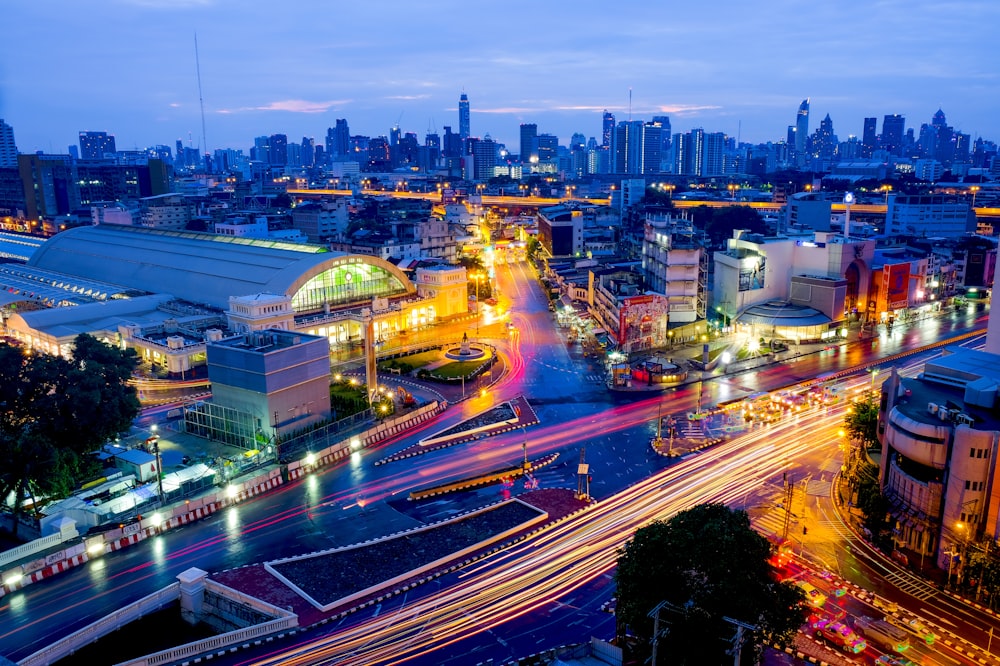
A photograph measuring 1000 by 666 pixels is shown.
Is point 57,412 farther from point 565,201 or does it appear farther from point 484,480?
point 565,201

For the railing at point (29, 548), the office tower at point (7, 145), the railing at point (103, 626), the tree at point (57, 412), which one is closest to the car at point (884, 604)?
the railing at point (103, 626)

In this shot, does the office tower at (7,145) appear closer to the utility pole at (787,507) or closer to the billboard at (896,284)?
the billboard at (896,284)

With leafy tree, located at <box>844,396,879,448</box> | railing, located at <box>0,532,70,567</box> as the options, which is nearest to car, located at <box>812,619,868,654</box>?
leafy tree, located at <box>844,396,879,448</box>

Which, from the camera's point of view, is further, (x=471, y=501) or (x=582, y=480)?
(x=582, y=480)

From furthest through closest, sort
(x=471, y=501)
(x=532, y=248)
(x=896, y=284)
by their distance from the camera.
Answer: (x=532, y=248)
(x=896, y=284)
(x=471, y=501)

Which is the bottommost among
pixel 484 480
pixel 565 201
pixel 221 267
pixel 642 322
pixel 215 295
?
pixel 484 480

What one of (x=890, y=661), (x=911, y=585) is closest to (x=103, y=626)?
(x=890, y=661)

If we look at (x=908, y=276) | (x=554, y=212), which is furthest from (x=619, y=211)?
(x=908, y=276)

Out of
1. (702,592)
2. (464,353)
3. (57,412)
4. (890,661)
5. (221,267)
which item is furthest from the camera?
(221,267)
